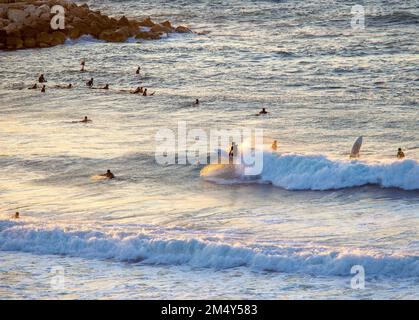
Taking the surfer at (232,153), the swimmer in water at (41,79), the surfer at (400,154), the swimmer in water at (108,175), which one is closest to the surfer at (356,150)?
the surfer at (400,154)

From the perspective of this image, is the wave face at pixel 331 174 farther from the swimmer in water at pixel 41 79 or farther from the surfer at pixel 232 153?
the swimmer in water at pixel 41 79

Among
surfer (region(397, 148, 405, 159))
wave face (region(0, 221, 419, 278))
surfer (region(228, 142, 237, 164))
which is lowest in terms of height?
wave face (region(0, 221, 419, 278))

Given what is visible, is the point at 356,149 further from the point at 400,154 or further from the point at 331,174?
the point at 331,174

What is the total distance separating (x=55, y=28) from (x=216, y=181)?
3254cm

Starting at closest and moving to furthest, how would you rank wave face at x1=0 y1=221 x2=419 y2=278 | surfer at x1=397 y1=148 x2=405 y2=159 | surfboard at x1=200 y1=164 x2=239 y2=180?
wave face at x1=0 y1=221 x2=419 y2=278, surfer at x1=397 y1=148 x2=405 y2=159, surfboard at x1=200 y1=164 x2=239 y2=180

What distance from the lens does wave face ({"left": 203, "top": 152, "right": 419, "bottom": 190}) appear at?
2492 centimetres

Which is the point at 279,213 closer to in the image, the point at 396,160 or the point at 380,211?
the point at 380,211

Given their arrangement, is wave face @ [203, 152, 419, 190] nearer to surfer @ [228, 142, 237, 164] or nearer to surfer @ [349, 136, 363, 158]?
surfer @ [349, 136, 363, 158]

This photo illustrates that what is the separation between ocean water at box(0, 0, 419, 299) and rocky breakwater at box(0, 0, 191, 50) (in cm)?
477

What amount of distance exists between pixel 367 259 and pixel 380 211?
408 cm

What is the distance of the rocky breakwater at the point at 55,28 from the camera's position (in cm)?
Result: 5481

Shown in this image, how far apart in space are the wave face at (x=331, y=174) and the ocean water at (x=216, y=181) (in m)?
0.04

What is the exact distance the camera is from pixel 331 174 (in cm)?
2570

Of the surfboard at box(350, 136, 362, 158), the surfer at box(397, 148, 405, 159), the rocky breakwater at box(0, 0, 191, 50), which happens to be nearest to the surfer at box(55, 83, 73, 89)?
the rocky breakwater at box(0, 0, 191, 50)
